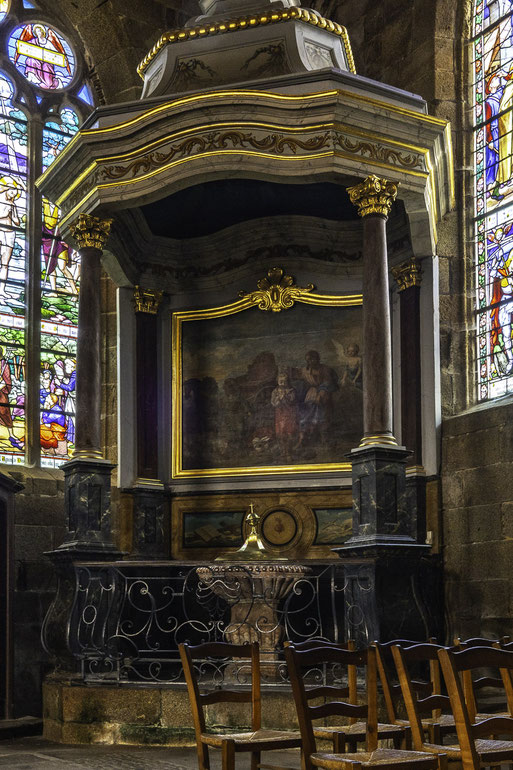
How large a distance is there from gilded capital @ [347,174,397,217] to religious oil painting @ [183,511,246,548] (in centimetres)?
280

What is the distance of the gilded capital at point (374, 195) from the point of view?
797cm

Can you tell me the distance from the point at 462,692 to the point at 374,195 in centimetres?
482

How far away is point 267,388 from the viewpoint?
374 inches

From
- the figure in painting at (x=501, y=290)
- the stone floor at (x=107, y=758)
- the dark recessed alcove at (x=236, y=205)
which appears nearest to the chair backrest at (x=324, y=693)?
the stone floor at (x=107, y=758)

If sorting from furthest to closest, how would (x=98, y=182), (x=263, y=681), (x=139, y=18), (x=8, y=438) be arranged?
(x=139, y=18) < (x=8, y=438) < (x=98, y=182) < (x=263, y=681)

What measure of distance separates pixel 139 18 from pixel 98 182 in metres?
4.18

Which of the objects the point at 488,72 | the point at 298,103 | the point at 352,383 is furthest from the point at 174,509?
the point at 488,72

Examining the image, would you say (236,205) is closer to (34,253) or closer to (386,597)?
(34,253)

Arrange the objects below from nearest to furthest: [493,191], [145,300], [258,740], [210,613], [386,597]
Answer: [258,740] < [386,597] < [210,613] < [145,300] < [493,191]

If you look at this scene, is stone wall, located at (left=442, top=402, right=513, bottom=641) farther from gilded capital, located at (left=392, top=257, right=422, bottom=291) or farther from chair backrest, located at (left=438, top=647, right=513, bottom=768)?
chair backrest, located at (left=438, top=647, right=513, bottom=768)

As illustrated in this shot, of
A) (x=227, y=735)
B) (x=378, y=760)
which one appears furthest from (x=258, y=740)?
(x=378, y=760)

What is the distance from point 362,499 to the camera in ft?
25.3

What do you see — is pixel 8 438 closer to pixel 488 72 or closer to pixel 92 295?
pixel 92 295

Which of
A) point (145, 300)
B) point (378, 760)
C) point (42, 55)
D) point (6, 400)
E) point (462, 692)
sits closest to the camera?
point (462, 692)
